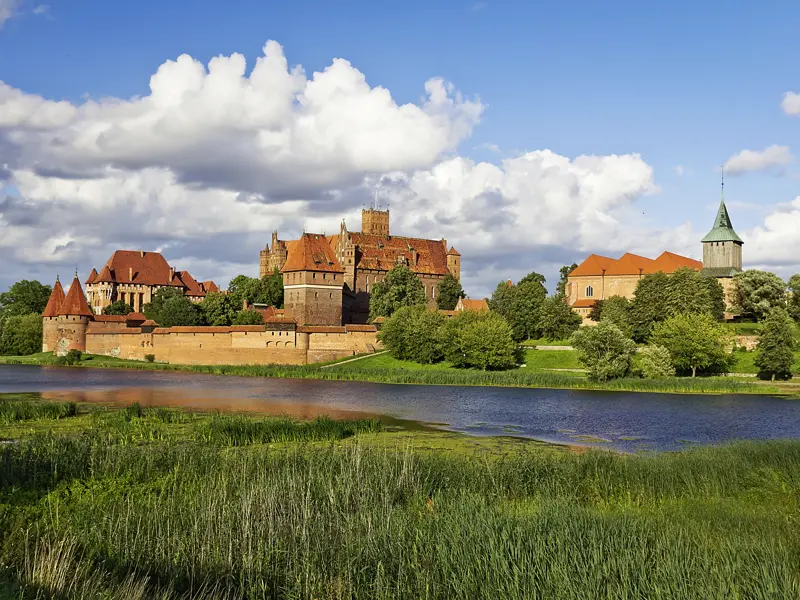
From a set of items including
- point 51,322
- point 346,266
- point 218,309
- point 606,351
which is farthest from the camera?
point 346,266

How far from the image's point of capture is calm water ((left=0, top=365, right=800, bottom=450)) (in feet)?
65.0

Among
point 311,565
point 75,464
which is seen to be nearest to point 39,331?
point 75,464

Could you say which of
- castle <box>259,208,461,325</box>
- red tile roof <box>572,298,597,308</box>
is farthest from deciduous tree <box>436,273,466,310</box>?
red tile roof <box>572,298,597,308</box>

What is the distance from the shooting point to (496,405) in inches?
1062

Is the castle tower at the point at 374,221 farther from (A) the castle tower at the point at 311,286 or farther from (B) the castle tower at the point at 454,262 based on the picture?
(A) the castle tower at the point at 311,286

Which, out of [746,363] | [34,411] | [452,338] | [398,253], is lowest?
[34,411]

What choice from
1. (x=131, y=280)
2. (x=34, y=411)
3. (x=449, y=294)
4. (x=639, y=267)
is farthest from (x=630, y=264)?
(x=34, y=411)

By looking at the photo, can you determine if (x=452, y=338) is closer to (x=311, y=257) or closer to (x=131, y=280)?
(x=311, y=257)

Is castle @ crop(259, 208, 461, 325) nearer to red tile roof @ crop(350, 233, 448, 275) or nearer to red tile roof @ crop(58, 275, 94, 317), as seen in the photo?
red tile roof @ crop(350, 233, 448, 275)

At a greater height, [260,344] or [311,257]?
[311,257]

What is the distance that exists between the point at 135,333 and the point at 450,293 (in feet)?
89.8

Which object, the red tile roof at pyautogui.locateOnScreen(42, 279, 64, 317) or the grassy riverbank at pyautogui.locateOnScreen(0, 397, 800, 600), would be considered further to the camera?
the red tile roof at pyautogui.locateOnScreen(42, 279, 64, 317)

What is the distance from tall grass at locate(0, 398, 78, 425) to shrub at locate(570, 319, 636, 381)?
21.7 meters

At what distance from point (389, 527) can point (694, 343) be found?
103 feet
